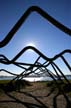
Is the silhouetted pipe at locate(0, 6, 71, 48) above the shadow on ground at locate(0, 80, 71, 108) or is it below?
above

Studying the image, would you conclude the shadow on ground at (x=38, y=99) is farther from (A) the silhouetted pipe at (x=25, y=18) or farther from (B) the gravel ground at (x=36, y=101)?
(A) the silhouetted pipe at (x=25, y=18)

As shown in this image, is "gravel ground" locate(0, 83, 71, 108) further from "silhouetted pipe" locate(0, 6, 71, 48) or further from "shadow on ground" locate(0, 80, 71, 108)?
"silhouetted pipe" locate(0, 6, 71, 48)

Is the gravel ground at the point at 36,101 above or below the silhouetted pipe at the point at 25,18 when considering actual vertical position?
below

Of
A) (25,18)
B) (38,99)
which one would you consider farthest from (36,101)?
(25,18)

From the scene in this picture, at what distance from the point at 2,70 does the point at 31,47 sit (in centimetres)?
707

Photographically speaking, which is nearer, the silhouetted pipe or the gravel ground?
the silhouetted pipe

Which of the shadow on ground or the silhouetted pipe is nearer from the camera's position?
the silhouetted pipe

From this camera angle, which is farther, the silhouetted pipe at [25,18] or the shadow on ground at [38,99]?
the shadow on ground at [38,99]

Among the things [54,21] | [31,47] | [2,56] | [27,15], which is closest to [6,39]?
[27,15]

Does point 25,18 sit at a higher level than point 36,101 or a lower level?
higher

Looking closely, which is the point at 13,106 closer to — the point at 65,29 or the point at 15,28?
the point at 15,28

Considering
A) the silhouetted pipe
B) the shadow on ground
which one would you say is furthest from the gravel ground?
the silhouetted pipe

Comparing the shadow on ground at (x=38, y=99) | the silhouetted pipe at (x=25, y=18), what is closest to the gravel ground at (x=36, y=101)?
the shadow on ground at (x=38, y=99)

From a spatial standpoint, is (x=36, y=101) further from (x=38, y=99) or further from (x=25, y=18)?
(x=25, y=18)
